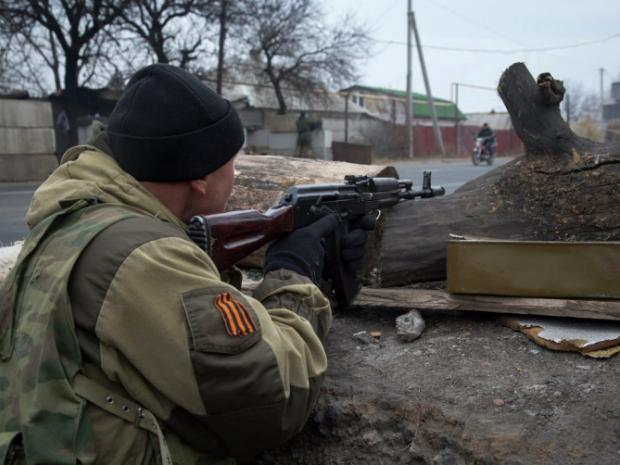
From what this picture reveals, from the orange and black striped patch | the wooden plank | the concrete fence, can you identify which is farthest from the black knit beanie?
the concrete fence

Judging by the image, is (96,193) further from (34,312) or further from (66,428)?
(66,428)

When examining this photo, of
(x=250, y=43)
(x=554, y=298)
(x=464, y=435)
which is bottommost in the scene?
(x=464, y=435)

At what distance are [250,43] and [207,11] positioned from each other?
3314 millimetres

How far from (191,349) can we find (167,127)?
1.82ft

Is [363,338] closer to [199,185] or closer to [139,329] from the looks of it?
[199,185]

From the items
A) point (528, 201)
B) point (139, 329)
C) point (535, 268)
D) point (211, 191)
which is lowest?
point (535, 268)

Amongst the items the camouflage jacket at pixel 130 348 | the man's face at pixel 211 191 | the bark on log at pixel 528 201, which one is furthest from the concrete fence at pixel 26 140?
the camouflage jacket at pixel 130 348

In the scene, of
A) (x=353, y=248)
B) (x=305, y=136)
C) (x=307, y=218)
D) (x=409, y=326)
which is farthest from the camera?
(x=305, y=136)

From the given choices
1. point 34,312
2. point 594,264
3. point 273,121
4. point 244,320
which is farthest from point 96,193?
point 273,121

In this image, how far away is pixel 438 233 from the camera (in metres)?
3.35

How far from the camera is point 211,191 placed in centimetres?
179

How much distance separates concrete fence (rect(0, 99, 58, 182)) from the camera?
16.9m

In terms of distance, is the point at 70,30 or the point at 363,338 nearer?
the point at 363,338

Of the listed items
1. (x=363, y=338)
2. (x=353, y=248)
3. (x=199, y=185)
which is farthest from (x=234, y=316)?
(x=363, y=338)
